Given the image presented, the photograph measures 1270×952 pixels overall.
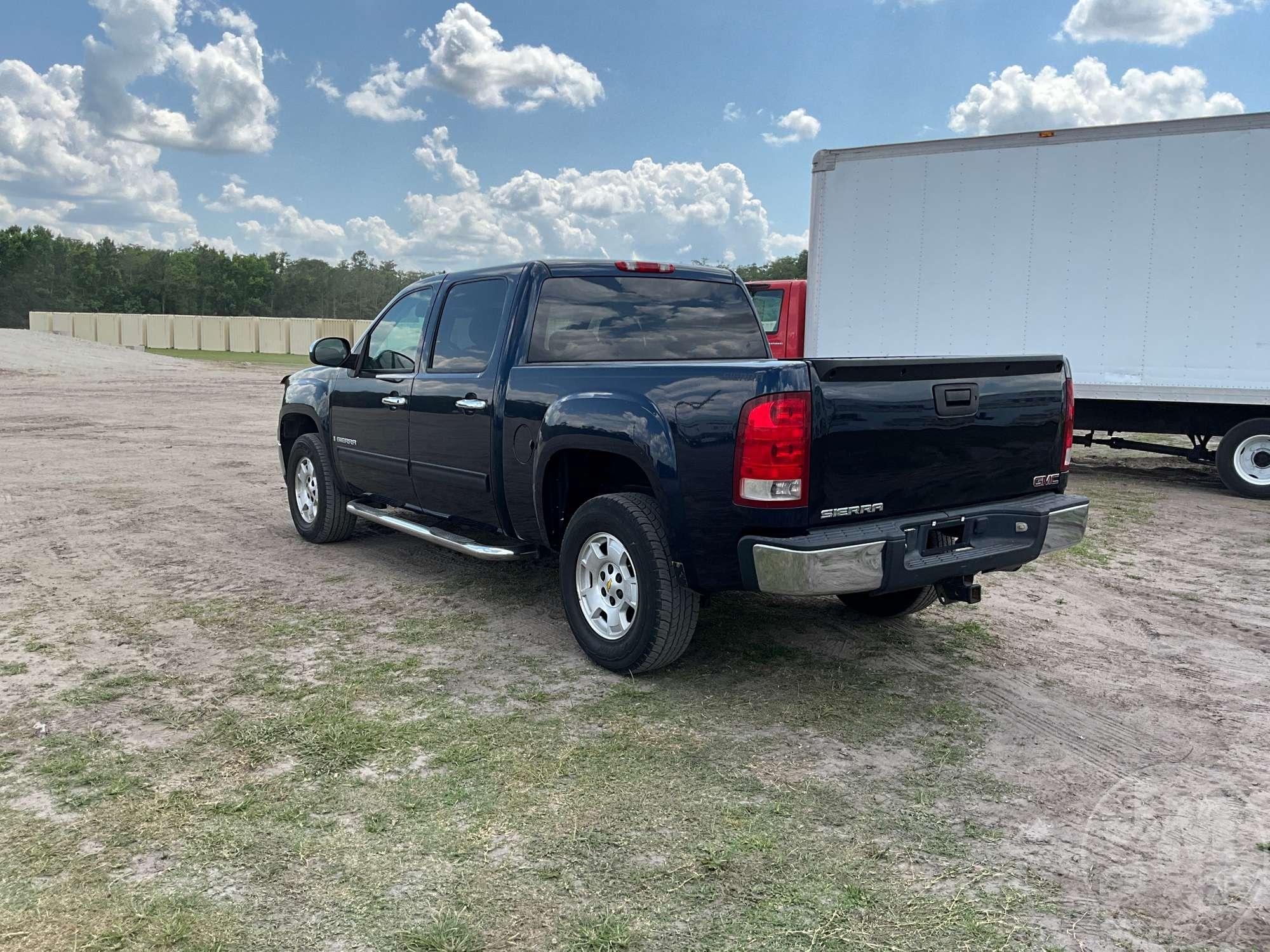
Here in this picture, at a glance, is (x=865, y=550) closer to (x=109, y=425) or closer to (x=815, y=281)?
(x=815, y=281)

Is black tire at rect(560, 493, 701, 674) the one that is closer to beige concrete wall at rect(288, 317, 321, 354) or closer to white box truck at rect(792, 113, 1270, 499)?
white box truck at rect(792, 113, 1270, 499)

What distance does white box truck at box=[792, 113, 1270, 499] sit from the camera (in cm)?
1002

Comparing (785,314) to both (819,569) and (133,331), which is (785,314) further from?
(133,331)

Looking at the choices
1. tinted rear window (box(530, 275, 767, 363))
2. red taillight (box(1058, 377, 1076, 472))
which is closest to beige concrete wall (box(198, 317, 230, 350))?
tinted rear window (box(530, 275, 767, 363))

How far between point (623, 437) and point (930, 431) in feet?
4.37

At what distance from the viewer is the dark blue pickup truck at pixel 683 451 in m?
3.99

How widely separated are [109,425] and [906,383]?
16028 millimetres

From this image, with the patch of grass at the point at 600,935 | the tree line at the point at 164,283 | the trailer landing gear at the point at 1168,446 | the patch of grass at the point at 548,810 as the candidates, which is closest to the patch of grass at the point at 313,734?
the patch of grass at the point at 548,810

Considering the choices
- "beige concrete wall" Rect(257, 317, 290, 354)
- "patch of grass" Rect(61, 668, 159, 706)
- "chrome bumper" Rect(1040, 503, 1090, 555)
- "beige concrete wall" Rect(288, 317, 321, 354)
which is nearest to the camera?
"patch of grass" Rect(61, 668, 159, 706)

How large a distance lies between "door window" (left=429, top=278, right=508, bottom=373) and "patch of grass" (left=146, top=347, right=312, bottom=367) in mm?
38124

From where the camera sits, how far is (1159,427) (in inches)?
430

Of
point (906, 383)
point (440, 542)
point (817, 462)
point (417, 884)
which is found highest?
point (906, 383)

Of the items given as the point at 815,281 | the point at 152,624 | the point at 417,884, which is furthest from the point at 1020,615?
the point at 815,281

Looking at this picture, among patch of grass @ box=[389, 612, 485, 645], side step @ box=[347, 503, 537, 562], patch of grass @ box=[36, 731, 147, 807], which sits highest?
side step @ box=[347, 503, 537, 562]
